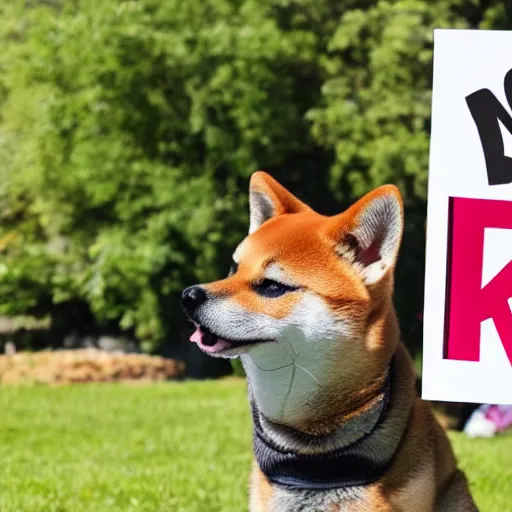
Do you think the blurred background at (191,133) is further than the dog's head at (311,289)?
Yes

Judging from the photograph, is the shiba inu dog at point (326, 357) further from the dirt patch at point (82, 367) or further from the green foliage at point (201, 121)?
the dirt patch at point (82, 367)

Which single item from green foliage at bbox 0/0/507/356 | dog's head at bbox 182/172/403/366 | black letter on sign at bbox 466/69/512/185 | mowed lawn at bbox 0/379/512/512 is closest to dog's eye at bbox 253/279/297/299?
dog's head at bbox 182/172/403/366

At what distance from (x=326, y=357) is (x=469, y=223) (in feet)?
2.23

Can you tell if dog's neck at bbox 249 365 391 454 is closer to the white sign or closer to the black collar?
the black collar

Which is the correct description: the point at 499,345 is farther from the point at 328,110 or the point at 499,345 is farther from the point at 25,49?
the point at 25,49

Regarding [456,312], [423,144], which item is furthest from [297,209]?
[423,144]

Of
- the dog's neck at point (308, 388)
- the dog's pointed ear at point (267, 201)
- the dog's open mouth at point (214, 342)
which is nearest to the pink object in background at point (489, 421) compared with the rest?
the dog's pointed ear at point (267, 201)

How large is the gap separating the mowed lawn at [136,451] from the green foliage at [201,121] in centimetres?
204

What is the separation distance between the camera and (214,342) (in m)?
2.95

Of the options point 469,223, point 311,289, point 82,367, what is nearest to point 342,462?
point 311,289

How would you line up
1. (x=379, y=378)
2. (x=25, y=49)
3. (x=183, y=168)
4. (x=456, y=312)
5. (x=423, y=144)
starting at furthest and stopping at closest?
(x=25, y=49) → (x=183, y=168) → (x=423, y=144) → (x=456, y=312) → (x=379, y=378)

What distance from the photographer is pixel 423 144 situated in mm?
12375

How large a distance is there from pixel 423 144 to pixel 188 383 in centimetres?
421

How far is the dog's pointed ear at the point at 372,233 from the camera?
2.97 m
